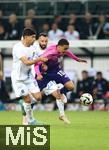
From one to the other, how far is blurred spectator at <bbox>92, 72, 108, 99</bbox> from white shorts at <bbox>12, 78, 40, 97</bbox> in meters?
8.27

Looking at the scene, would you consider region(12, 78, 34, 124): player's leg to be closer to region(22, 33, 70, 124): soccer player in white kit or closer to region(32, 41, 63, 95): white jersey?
region(22, 33, 70, 124): soccer player in white kit

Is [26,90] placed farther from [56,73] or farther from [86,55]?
[86,55]

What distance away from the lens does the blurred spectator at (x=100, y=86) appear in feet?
81.7

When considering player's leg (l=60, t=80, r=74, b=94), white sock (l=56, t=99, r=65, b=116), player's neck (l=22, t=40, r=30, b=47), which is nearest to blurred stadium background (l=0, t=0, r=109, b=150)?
player's leg (l=60, t=80, r=74, b=94)

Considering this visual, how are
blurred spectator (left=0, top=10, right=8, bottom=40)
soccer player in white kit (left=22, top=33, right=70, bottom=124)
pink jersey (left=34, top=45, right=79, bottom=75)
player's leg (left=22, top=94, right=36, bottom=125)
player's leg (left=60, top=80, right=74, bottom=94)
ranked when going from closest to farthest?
1. player's leg (left=22, top=94, right=36, bottom=125)
2. pink jersey (left=34, top=45, right=79, bottom=75)
3. soccer player in white kit (left=22, top=33, right=70, bottom=124)
4. player's leg (left=60, top=80, right=74, bottom=94)
5. blurred spectator (left=0, top=10, right=8, bottom=40)

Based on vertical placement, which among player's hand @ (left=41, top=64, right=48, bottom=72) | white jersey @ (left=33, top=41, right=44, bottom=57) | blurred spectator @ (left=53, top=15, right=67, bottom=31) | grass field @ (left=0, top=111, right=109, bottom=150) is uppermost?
blurred spectator @ (left=53, top=15, right=67, bottom=31)

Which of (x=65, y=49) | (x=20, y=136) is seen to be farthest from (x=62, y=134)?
(x=65, y=49)

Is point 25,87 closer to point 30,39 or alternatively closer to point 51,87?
point 30,39

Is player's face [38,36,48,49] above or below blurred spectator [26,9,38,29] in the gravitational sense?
below

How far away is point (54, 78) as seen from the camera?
18.1 metres

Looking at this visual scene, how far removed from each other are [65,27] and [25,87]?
10.2 meters

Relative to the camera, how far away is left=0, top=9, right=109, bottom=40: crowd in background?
84.2 feet

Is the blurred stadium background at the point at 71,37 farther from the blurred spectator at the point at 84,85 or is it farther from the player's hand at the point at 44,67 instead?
the player's hand at the point at 44,67

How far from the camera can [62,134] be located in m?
14.0
